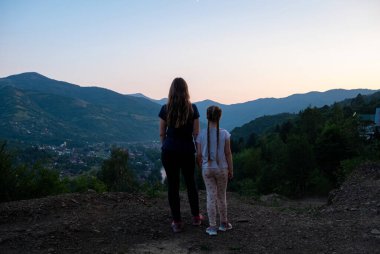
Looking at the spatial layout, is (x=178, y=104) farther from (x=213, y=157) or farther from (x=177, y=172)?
(x=177, y=172)

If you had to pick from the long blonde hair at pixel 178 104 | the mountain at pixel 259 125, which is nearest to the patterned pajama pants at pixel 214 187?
the long blonde hair at pixel 178 104

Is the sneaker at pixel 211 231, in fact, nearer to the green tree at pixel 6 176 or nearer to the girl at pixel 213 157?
the girl at pixel 213 157

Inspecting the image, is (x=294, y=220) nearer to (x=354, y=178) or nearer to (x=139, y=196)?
(x=139, y=196)

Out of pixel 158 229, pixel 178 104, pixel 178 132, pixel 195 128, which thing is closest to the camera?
pixel 178 104

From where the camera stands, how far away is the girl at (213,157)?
6254mm

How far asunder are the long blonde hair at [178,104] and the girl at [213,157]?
1.25 ft

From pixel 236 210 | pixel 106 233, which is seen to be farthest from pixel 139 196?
pixel 106 233

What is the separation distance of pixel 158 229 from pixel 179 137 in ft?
5.54

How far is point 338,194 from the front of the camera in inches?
429

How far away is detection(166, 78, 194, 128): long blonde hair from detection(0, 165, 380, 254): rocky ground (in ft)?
6.02

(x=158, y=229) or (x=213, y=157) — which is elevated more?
(x=213, y=157)

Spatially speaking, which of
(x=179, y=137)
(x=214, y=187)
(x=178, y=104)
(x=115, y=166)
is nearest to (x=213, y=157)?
(x=214, y=187)

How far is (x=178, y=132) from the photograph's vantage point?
6.21 m

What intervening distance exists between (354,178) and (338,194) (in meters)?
2.07
